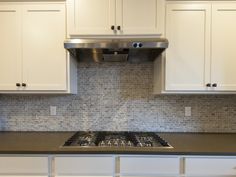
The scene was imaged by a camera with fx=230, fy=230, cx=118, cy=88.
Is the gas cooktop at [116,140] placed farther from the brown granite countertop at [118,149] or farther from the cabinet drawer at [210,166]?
the cabinet drawer at [210,166]

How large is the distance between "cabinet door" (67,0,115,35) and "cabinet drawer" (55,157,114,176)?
109 centimetres

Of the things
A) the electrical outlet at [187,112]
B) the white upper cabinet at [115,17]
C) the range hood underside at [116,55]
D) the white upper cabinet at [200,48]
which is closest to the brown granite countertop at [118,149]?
the electrical outlet at [187,112]

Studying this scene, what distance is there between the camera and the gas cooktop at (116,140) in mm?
1893

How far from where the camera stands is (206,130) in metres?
2.45

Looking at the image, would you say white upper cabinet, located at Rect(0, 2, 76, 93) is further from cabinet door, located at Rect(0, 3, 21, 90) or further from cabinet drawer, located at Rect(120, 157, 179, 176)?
cabinet drawer, located at Rect(120, 157, 179, 176)

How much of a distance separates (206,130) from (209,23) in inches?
43.4

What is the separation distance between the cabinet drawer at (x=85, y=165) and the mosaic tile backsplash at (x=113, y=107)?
71 cm

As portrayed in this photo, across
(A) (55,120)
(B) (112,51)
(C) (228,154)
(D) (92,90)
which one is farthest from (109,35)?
(C) (228,154)

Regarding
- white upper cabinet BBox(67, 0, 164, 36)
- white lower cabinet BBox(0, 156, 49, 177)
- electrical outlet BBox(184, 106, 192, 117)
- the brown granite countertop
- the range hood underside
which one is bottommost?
white lower cabinet BBox(0, 156, 49, 177)

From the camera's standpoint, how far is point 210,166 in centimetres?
178

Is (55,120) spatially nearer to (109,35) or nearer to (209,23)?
(109,35)

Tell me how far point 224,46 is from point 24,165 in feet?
6.54

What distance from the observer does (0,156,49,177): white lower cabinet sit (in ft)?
5.86

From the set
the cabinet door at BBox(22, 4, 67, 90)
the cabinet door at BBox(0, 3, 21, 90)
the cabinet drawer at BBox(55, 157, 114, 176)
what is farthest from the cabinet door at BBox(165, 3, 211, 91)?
the cabinet door at BBox(0, 3, 21, 90)
